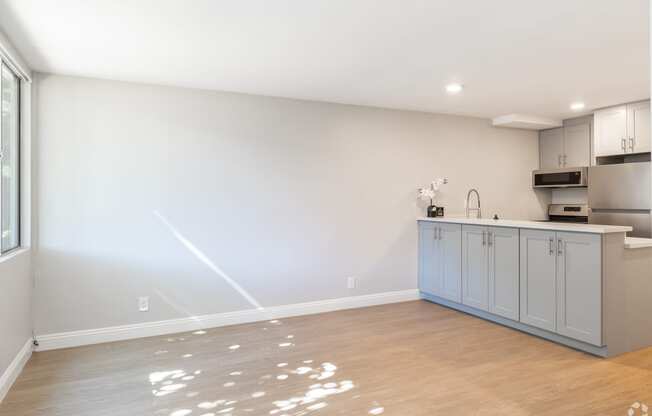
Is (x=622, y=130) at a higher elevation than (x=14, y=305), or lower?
higher

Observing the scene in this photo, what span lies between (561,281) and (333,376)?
2.07 m

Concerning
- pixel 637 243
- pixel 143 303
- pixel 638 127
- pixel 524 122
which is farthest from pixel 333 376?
pixel 638 127

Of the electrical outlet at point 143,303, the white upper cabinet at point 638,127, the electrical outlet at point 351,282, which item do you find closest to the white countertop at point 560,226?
the electrical outlet at point 351,282

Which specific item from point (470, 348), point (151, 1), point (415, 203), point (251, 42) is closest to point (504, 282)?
point (470, 348)

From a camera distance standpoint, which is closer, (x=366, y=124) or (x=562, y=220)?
(x=366, y=124)

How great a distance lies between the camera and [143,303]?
3.80 metres

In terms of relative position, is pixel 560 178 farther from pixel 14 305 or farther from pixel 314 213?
pixel 14 305

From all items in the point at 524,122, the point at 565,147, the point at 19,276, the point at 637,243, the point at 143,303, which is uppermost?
the point at 524,122

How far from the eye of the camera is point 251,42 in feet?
9.39

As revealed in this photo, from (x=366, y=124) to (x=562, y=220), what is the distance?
319 centimetres

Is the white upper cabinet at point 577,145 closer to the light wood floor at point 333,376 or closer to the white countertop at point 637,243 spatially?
the white countertop at point 637,243

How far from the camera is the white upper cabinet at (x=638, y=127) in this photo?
4516 millimetres

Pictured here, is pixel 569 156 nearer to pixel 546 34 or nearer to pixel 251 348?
pixel 546 34

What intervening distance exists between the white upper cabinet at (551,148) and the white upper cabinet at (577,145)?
8 centimetres
